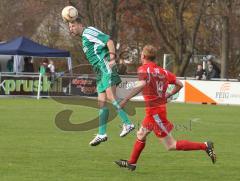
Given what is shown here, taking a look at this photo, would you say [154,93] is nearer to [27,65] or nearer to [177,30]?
[27,65]

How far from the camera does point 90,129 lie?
18.6 metres

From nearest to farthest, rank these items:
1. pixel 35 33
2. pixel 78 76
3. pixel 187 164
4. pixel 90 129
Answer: pixel 187 164
pixel 90 129
pixel 78 76
pixel 35 33

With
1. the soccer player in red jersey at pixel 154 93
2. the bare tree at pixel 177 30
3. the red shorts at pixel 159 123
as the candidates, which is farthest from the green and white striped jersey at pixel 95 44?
the bare tree at pixel 177 30

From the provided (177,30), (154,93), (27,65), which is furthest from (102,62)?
(177,30)

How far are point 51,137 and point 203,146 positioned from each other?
557 centimetres

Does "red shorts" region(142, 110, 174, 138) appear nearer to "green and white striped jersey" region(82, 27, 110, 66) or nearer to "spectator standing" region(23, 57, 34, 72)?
"green and white striped jersey" region(82, 27, 110, 66)

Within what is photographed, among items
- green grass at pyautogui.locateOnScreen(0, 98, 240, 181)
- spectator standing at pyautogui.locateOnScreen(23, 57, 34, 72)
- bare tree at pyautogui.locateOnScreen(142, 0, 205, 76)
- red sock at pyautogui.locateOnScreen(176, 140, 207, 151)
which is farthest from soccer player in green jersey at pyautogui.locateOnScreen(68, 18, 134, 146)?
bare tree at pyautogui.locateOnScreen(142, 0, 205, 76)

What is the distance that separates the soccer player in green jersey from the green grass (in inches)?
26.2

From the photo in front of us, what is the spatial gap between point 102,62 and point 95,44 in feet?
1.06

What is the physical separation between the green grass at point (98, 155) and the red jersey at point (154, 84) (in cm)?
95

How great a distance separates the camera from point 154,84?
35.7 feet

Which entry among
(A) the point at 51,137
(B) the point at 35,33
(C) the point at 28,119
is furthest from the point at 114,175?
(B) the point at 35,33

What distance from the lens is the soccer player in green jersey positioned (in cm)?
1323

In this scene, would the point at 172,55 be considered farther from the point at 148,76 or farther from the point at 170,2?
the point at 148,76
